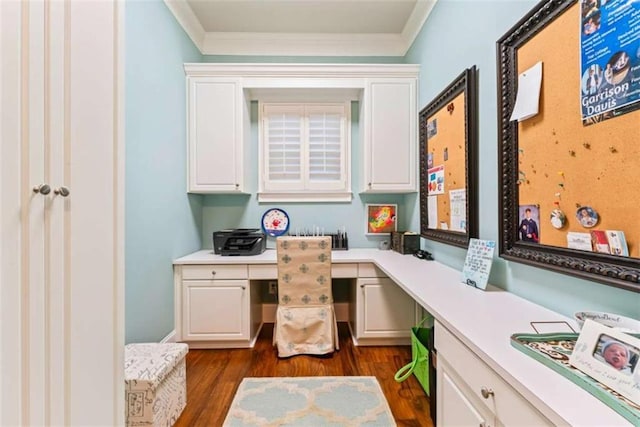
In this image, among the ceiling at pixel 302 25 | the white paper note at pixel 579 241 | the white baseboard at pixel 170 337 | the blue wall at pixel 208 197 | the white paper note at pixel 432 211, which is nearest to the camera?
the white paper note at pixel 579 241

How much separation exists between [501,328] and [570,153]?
2.14 ft

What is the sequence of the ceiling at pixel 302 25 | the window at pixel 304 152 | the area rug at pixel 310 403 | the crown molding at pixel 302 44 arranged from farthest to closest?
the window at pixel 304 152 < the crown molding at pixel 302 44 < the ceiling at pixel 302 25 < the area rug at pixel 310 403

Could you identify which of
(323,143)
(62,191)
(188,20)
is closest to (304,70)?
(323,143)

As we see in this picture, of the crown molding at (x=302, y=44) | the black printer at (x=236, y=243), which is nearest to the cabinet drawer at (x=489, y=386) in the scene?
the black printer at (x=236, y=243)

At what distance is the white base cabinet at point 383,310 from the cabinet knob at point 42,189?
2.10 m

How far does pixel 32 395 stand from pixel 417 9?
10.4ft

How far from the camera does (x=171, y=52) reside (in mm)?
2355

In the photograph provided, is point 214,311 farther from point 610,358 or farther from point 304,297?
point 610,358

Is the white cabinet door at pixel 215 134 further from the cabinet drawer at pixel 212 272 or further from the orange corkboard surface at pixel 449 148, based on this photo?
the orange corkboard surface at pixel 449 148

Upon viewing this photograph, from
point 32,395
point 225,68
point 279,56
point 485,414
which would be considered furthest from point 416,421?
point 279,56

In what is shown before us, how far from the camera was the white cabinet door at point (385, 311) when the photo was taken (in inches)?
96.3

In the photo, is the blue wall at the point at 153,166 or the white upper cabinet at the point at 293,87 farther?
the white upper cabinet at the point at 293,87

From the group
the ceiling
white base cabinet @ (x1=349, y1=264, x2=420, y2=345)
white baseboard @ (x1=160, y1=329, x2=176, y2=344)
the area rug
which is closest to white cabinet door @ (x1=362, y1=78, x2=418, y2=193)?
the ceiling

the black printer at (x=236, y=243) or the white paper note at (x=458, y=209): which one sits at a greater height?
the white paper note at (x=458, y=209)
